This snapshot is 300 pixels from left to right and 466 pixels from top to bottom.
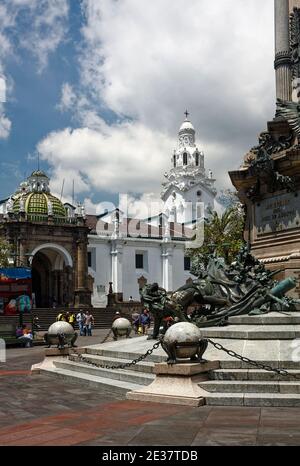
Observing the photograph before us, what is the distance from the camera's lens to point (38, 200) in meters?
56.0

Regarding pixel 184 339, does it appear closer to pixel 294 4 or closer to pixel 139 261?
pixel 294 4

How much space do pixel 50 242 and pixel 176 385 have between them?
154 ft

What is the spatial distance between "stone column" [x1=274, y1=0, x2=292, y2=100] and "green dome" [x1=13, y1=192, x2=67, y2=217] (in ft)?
138

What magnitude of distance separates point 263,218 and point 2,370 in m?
7.27

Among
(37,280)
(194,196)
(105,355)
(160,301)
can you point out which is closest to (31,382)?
(105,355)

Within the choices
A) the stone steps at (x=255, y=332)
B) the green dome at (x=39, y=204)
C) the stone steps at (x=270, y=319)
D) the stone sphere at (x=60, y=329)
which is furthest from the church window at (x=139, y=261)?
the stone steps at (x=255, y=332)

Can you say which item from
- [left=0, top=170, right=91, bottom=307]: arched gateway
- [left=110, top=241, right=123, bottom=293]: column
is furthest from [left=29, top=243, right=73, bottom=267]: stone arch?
[left=110, top=241, right=123, bottom=293]: column

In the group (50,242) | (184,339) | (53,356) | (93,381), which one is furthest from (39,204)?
(184,339)

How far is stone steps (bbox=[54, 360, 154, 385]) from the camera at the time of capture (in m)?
9.40

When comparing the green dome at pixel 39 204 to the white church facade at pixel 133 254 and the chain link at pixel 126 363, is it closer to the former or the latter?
the white church facade at pixel 133 254

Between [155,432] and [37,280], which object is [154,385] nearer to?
[155,432]

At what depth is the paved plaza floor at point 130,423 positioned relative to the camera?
5.81 metres

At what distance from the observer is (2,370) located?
14031mm
